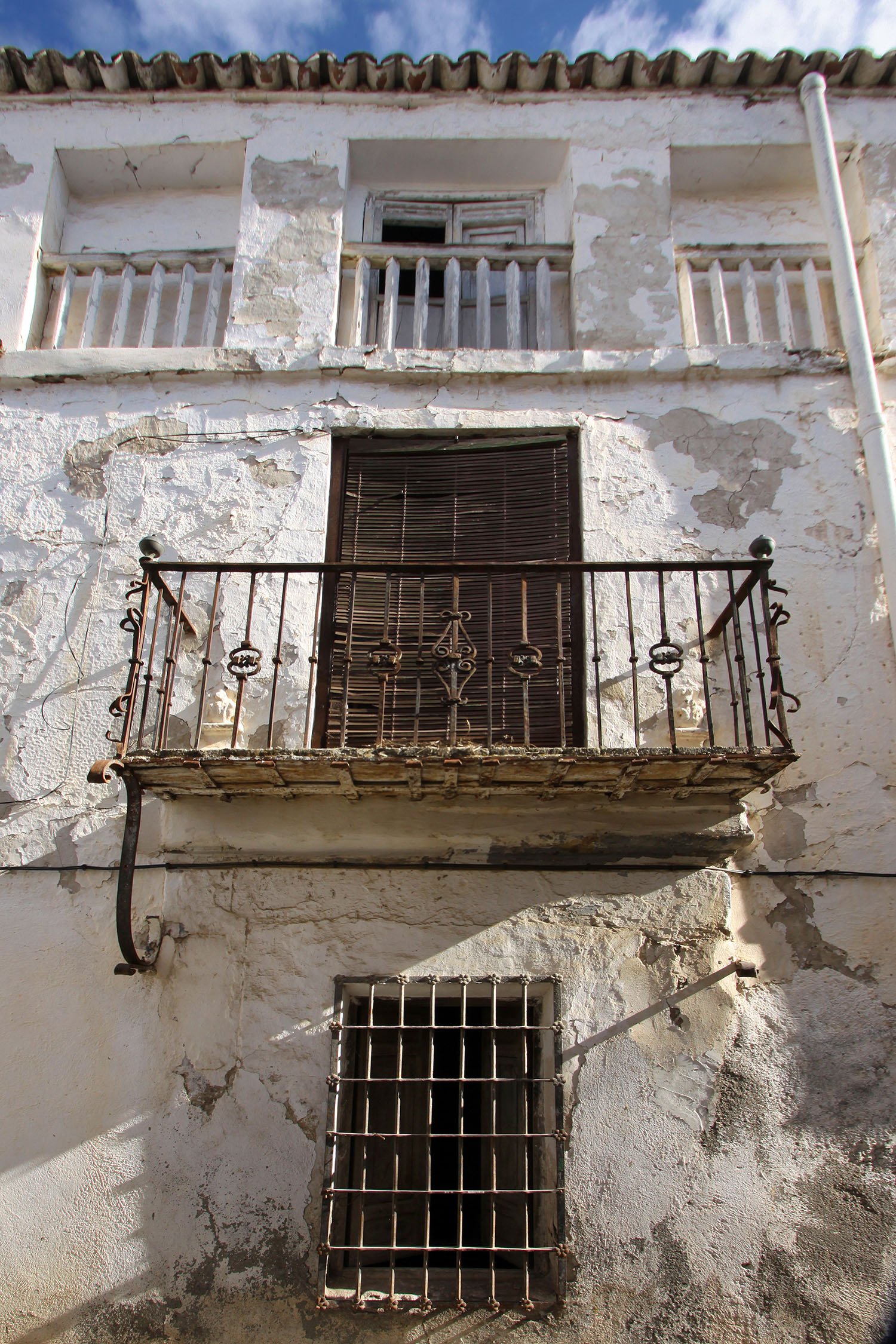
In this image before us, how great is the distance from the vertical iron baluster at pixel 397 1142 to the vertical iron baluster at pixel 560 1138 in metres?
0.63

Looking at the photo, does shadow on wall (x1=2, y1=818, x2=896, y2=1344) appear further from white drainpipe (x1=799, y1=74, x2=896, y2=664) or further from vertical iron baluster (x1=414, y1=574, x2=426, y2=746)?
white drainpipe (x1=799, y1=74, x2=896, y2=664)

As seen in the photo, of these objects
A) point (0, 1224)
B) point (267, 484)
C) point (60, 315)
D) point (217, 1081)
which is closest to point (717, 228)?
point (267, 484)

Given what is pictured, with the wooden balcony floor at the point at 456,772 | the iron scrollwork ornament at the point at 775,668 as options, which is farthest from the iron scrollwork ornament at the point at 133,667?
the iron scrollwork ornament at the point at 775,668

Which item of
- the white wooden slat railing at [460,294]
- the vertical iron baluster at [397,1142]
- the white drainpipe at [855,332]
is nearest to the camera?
the vertical iron baluster at [397,1142]

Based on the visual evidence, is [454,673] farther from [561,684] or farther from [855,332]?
[855,332]

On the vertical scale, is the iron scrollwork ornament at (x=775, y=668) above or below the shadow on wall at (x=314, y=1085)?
above

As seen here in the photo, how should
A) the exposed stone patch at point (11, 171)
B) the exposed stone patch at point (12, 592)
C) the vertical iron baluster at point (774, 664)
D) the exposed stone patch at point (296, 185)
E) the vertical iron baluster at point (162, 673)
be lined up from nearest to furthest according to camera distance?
the vertical iron baluster at point (774, 664), the vertical iron baluster at point (162, 673), the exposed stone patch at point (12, 592), the exposed stone patch at point (296, 185), the exposed stone patch at point (11, 171)

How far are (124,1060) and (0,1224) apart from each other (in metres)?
0.74

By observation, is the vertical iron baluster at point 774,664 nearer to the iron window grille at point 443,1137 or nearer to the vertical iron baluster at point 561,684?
the vertical iron baluster at point 561,684

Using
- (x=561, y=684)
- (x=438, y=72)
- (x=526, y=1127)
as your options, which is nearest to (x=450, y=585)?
(x=561, y=684)

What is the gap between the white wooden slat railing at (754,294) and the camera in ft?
18.7

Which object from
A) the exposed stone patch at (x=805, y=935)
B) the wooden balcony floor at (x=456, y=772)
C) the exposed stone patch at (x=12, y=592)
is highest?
the exposed stone patch at (x=12, y=592)

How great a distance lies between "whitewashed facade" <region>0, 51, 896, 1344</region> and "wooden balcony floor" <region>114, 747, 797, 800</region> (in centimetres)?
3

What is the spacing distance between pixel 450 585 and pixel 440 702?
0.69 m
